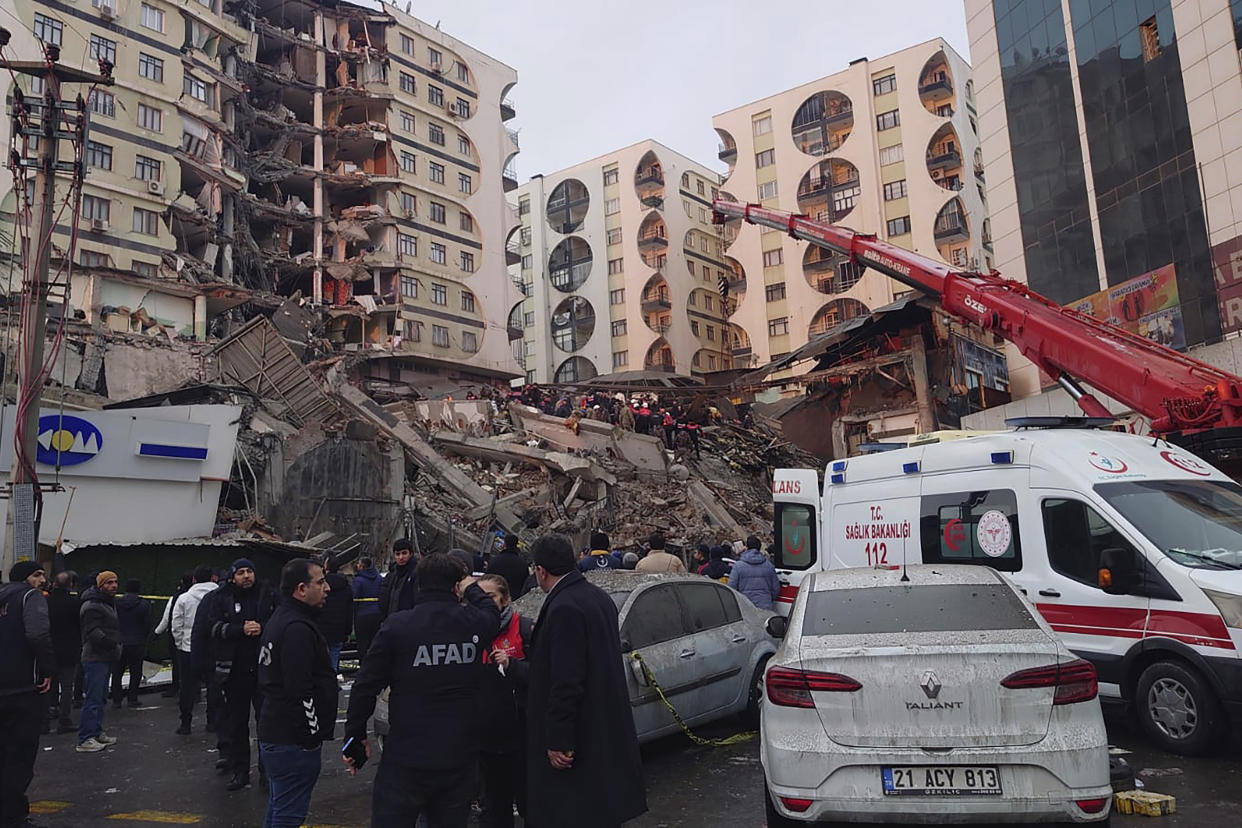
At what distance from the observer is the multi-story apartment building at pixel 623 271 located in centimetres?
6612

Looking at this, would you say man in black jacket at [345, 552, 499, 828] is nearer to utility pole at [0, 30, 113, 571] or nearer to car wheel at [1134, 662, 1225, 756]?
car wheel at [1134, 662, 1225, 756]

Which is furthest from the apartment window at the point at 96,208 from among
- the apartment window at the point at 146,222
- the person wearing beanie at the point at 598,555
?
the person wearing beanie at the point at 598,555

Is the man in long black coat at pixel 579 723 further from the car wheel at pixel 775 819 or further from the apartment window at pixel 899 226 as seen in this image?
the apartment window at pixel 899 226

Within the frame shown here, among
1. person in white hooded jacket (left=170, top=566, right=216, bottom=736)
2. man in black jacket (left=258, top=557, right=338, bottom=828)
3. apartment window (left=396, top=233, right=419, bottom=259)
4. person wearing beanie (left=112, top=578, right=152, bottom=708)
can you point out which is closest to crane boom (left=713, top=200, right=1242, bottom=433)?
man in black jacket (left=258, top=557, right=338, bottom=828)

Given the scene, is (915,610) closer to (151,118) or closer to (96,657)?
(96,657)

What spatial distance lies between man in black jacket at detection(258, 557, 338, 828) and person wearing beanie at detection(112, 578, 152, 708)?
7.01 metres

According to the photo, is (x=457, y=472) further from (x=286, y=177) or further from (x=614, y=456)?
(x=286, y=177)

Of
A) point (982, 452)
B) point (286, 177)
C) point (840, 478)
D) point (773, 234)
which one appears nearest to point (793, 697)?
point (982, 452)

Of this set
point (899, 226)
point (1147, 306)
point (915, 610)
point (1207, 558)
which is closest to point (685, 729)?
point (915, 610)

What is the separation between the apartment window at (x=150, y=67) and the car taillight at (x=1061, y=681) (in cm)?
4496

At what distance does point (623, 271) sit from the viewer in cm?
6750

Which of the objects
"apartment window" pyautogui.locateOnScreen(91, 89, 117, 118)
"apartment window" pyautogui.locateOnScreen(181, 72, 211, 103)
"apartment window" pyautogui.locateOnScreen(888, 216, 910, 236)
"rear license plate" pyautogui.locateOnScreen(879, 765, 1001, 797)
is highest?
"apartment window" pyautogui.locateOnScreen(181, 72, 211, 103)

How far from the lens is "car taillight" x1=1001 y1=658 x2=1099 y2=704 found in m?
4.37

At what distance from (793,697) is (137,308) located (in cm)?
3799
